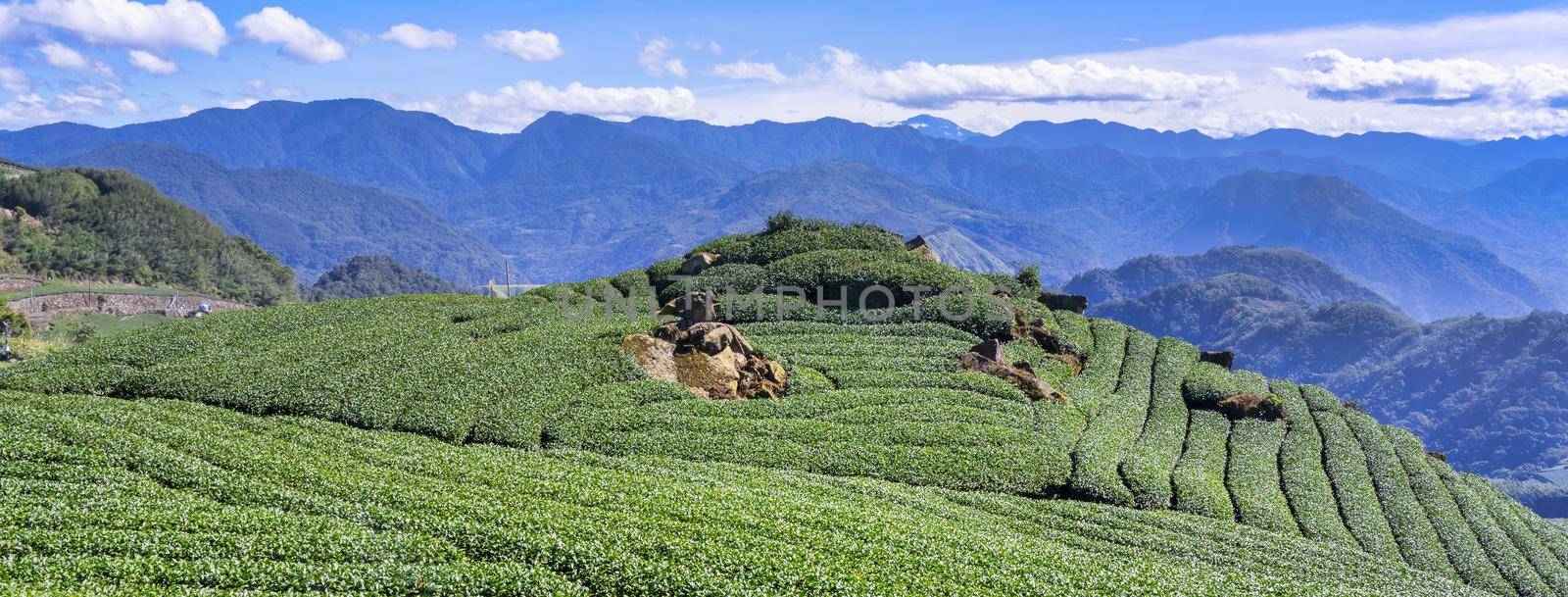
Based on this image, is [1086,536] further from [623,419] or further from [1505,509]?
[1505,509]

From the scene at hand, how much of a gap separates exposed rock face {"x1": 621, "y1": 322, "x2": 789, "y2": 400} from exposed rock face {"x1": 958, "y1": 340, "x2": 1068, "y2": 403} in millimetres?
11246

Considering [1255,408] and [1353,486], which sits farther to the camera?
[1255,408]

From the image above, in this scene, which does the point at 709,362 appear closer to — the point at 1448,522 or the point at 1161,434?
the point at 1161,434

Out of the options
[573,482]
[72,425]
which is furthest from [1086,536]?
[72,425]

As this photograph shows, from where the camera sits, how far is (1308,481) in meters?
42.6

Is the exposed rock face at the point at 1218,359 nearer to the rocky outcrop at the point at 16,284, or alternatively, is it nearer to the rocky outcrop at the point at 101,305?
Answer: the rocky outcrop at the point at 101,305

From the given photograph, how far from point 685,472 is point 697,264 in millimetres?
37301

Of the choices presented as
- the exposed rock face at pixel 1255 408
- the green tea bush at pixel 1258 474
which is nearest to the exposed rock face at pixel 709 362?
the green tea bush at pixel 1258 474

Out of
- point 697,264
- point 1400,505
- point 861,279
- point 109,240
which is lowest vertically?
point 1400,505

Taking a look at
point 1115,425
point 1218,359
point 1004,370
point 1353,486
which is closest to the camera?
point 1353,486

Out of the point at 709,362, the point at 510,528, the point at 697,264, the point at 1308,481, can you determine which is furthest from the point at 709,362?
the point at 1308,481

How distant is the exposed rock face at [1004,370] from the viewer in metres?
46.8

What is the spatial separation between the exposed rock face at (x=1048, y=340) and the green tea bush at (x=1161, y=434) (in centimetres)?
514

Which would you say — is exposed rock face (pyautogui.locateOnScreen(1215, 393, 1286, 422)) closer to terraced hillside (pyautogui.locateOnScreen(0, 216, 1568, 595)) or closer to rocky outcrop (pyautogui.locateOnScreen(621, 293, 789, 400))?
terraced hillside (pyautogui.locateOnScreen(0, 216, 1568, 595))
